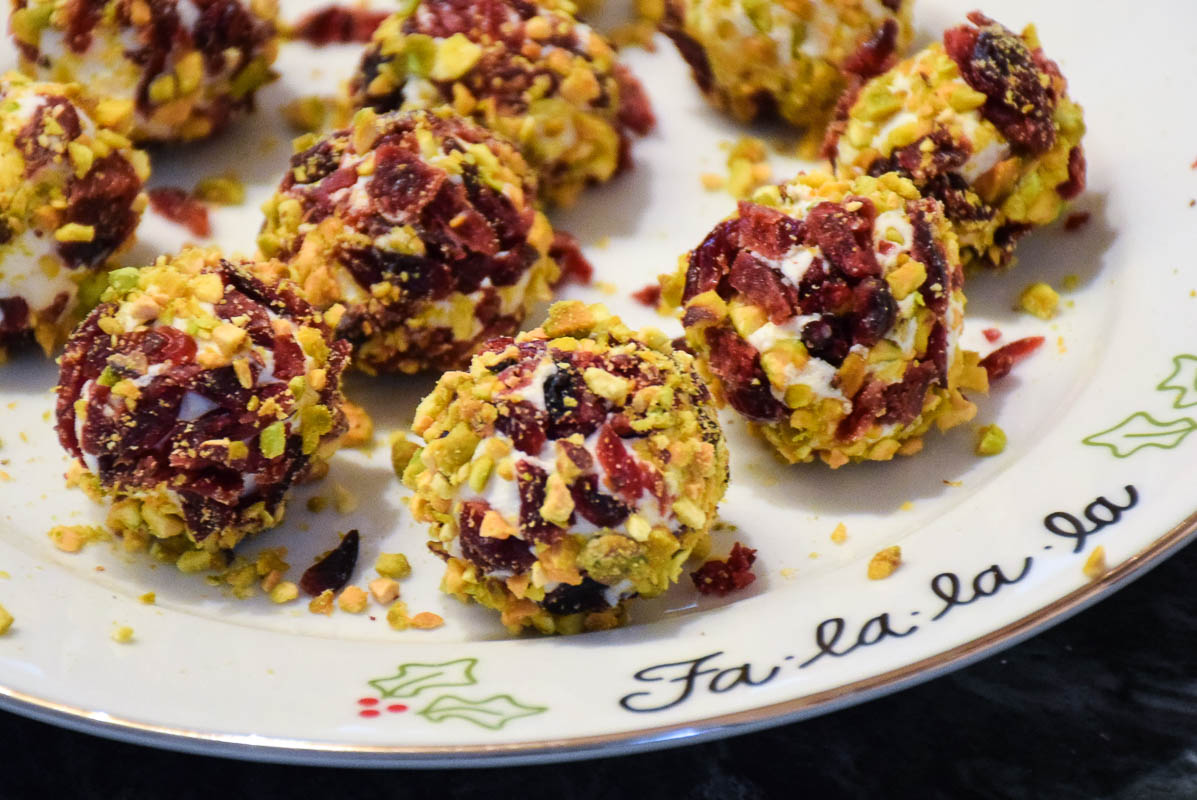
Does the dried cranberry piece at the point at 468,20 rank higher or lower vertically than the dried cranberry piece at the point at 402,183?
higher

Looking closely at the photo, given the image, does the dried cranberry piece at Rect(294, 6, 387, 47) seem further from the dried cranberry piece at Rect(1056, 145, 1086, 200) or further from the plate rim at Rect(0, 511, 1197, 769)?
the plate rim at Rect(0, 511, 1197, 769)

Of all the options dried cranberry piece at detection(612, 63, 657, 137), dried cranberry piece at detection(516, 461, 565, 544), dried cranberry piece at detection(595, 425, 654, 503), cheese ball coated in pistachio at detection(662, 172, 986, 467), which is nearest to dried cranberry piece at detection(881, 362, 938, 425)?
cheese ball coated in pistachio at detection(662, 172, 986, 467)

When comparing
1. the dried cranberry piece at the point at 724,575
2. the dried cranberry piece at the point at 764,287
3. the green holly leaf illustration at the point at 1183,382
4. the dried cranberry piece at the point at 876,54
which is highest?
the dried cranberry piece at the point at 876,54

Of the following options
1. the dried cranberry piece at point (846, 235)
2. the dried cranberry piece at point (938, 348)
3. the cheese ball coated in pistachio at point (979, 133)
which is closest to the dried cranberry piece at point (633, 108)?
the cheese ball coated in pistachio at point (979, 133)

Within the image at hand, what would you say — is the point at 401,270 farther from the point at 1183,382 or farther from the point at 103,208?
the point at 1183,382

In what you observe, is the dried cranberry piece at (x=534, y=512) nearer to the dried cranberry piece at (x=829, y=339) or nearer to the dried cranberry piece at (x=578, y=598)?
the dried cranberry piece at (x=578, y=598)

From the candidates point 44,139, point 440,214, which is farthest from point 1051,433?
point 44,139
